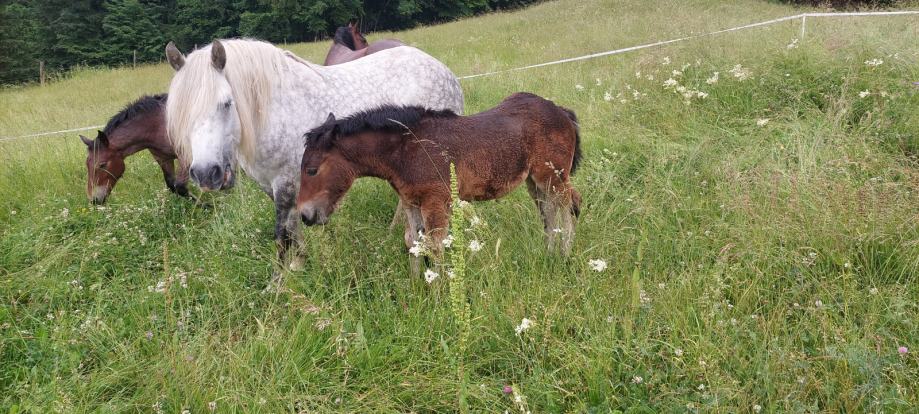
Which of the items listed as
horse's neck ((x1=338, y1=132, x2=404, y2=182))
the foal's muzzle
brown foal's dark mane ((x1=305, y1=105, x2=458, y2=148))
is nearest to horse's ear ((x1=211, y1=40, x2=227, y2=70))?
the foal's muzzle

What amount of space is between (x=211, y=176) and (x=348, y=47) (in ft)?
19.7

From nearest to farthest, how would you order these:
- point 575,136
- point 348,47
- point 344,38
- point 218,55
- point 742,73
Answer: point 218,55 < point 575,136 < point 742,73 < point 348,47 < point 344,38

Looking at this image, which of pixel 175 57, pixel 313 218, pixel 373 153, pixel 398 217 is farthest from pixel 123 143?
pixel 373 153

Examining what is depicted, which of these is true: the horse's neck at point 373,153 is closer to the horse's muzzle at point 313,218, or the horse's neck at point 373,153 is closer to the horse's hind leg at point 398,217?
the horse's muzzle at point 313,218

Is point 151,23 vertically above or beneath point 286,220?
beneath

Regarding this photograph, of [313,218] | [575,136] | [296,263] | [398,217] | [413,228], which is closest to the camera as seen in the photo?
[313,218]

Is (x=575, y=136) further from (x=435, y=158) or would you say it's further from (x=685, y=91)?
(x=685, y=91)

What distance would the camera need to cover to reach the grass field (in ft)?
7.17

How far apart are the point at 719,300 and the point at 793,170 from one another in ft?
5.93

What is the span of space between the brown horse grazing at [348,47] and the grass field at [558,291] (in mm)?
2314

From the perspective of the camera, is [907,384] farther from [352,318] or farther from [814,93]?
[814,93]

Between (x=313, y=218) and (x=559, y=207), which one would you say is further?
(x=559, y=207)

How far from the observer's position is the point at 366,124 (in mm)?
3031

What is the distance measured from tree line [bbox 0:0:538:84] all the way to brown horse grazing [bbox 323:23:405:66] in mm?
27076
